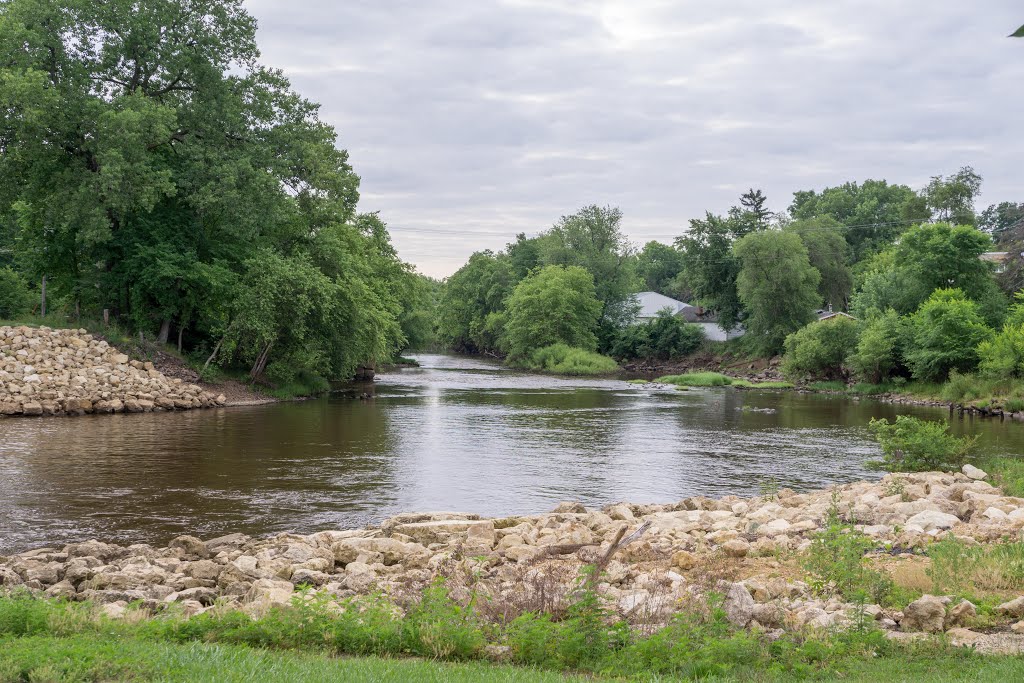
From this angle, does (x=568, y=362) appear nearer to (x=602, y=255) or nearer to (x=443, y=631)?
(x=602, y=255)

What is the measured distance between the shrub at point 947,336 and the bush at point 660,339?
34.4 metres

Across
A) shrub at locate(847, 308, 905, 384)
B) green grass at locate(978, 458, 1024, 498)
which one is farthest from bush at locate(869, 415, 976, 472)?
shrub at locate(847, 308, 905, 384)

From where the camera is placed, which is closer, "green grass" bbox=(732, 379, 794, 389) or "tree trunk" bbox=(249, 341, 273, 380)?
"tree trunk" bbox=(249, 341, 273, 380)

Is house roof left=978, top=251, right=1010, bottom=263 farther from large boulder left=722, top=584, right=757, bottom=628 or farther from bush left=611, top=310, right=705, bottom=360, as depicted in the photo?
large boulder left=722, top=584, right=757, bottom=628

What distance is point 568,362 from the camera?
2958 inches

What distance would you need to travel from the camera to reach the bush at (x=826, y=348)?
57.3 metres

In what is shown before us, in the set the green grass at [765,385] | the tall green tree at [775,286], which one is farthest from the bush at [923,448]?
the tall green tree at [775,286]

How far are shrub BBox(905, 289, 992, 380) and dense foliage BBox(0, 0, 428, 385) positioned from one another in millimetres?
29570

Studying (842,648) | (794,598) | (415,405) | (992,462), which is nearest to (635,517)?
(794,598)

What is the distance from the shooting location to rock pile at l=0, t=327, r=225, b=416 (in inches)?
1192

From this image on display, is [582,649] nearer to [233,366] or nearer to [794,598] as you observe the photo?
[794,598]

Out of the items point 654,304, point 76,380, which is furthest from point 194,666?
point 654,304

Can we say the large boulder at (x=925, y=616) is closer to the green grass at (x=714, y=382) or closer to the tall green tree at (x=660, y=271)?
the green grass at (x=714, y=382)

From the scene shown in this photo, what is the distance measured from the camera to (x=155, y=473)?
66.5 feet
